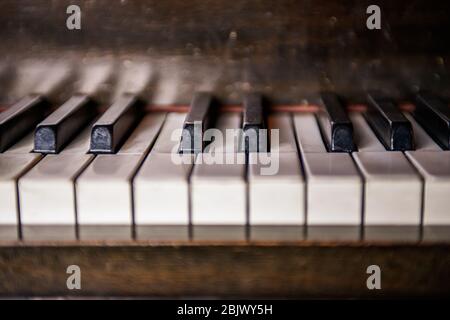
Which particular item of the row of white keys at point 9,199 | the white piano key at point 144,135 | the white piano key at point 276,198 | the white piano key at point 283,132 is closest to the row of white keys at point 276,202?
the white piano key at point 276,198

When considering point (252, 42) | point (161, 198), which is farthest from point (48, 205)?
point (252, 42)

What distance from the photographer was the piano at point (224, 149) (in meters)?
1.03

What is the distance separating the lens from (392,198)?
3.35 ft

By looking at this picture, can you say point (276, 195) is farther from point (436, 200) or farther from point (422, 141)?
point (422, 141)

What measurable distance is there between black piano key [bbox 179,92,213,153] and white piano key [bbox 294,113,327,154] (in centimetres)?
16

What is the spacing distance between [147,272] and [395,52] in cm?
65

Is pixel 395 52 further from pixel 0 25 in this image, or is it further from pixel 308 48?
pixel 0 25

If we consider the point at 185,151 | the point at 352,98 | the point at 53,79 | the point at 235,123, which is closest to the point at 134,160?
the point at 185,151

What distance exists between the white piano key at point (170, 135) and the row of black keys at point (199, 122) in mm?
36

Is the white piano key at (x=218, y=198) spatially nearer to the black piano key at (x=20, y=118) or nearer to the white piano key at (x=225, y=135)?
the white piano key at (x=225, y=135)

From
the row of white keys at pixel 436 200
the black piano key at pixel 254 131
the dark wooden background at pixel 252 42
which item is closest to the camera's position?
the row of white keys at pixel 436 200

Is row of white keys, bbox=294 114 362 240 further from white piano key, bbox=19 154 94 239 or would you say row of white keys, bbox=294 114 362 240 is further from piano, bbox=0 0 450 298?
white piano key, bbox=19 154 94 239

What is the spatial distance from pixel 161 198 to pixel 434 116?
0.52m

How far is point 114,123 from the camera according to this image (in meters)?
1.21
